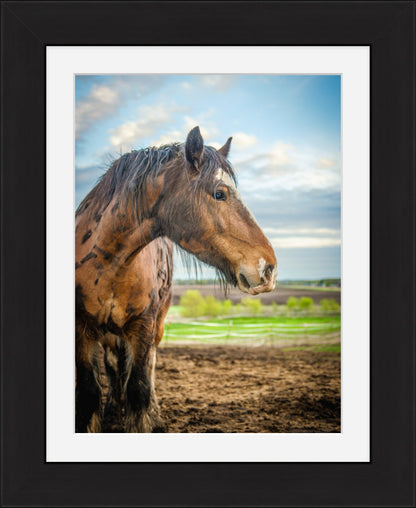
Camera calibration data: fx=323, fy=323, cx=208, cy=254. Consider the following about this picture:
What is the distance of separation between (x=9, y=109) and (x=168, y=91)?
123 cm

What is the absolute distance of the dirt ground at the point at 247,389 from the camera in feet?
7.79

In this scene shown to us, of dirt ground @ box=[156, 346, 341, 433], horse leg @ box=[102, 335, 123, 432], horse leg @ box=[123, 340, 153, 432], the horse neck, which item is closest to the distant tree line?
dirt ground @ box=[156, 346, 341, 433]

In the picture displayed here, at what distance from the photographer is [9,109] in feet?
5.47

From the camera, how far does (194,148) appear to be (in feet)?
5.44

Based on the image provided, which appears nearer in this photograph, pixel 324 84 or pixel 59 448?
pixel 59 448

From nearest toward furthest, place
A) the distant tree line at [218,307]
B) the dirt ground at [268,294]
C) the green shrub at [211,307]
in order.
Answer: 1. the dirt ground at [268,294]
2. the distant tree line at [218,307]
3. the green shrub at [211,307]

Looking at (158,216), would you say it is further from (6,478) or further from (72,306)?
(6,478)

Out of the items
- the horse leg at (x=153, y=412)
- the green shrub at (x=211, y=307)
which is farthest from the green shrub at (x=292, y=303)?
the horse leg at (x=153, y=412)

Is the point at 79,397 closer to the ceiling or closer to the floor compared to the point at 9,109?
closer to the floor

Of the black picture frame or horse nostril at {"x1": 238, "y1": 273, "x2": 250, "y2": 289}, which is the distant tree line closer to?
the black picture frame

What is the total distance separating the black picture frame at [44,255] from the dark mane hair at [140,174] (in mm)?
384

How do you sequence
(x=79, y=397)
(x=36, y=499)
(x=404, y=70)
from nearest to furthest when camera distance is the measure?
1. (x=36, y=499)
2. (x=404, y=70)
3. (x=79, y=397)

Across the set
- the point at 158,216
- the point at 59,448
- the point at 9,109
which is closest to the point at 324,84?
the point at 158,216

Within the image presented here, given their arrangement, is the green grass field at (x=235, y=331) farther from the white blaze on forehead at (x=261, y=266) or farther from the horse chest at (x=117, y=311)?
the white blaze on forehead at (x=261, y=266)
